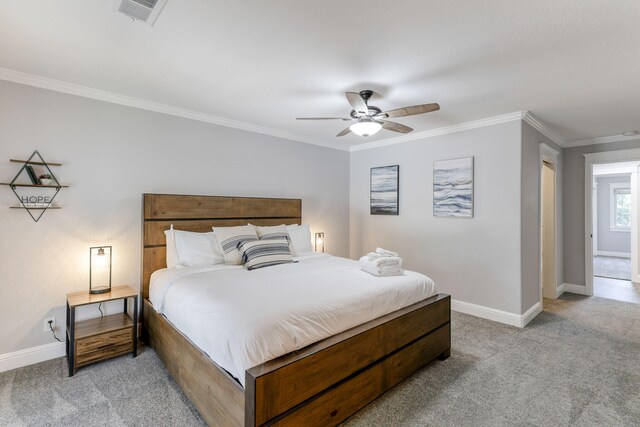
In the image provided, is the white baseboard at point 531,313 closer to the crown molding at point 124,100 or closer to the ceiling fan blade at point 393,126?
the ceiling fan blade at point 393,126

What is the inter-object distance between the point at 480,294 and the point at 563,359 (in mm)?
1177

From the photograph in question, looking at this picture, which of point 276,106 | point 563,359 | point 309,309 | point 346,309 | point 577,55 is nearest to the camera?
point 309,309

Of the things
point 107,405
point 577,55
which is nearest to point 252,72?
point 577,55

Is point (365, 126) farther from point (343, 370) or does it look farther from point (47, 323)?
point (47, 323)

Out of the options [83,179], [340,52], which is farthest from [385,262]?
[83,179]

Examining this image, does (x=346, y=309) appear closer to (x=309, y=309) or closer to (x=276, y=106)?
(x=309, y=309)

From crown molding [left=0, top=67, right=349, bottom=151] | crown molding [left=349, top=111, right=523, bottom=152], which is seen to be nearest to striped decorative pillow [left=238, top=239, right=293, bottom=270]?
crown molding [left=0, top=67, right=349, bottom=151]

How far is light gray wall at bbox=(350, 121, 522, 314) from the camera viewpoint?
144 inches

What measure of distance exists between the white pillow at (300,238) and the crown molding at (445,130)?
6.52 feet

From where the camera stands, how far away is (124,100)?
10.3 feet

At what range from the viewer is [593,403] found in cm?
221

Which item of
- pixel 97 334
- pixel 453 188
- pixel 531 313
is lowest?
pixel 531 313

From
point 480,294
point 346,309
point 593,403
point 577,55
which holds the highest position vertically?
point 577,55

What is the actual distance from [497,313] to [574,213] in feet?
8.82
